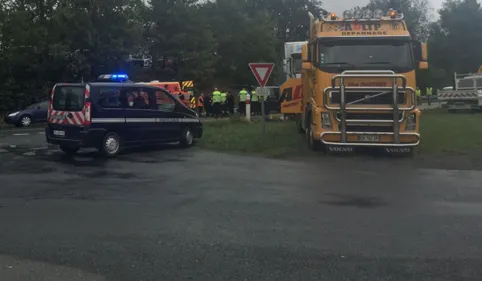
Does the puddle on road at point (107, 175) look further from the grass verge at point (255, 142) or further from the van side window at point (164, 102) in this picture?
the van side window at point (164, 102)

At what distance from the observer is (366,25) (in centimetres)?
1413

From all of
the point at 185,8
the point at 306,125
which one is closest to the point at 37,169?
the point at 306,125

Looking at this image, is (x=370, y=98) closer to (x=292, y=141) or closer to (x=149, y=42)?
(x=292, y=141)

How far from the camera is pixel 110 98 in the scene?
14273 millimetres

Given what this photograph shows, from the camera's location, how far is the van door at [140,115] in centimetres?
1474

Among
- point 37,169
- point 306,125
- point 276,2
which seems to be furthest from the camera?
point 276,2

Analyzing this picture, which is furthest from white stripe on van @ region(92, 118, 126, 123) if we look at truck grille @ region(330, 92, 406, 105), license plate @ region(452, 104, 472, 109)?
license plate @ region(452, 104, 472, 109)

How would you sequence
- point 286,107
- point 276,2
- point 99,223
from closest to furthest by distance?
1. point 99,223
2. point 286,107
3. point 276,2

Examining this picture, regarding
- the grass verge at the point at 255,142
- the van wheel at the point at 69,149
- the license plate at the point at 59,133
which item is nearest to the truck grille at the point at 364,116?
the grass verge at the point at 255,142

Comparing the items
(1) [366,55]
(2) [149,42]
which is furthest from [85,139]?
(2) [149,42]

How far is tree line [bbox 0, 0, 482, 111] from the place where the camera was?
110ft

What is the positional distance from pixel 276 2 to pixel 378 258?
77455 millimetres

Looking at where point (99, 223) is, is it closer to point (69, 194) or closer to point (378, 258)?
point (69, 194)

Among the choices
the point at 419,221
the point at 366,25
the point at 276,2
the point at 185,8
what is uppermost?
the point at 276,2
